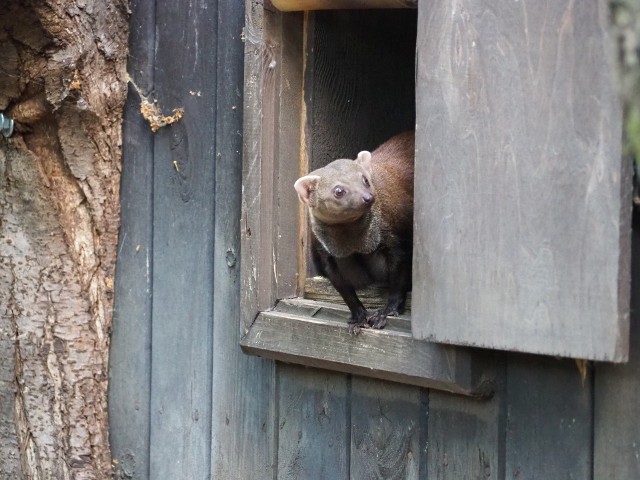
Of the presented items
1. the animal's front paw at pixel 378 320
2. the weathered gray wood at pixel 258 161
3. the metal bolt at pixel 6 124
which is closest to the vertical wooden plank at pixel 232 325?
the weathered gray wood at pixel 258 161

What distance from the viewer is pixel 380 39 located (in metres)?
3.84

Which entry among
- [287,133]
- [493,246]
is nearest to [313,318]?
[287,133]

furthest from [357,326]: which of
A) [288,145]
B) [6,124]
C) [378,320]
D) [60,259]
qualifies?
[6,124]

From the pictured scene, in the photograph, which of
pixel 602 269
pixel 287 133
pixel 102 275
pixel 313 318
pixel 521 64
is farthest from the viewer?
Answer: pixel 102 275

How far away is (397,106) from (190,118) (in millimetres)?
1114

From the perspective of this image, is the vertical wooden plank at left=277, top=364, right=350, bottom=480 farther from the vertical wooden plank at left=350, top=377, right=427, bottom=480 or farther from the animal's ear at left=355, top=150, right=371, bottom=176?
the animal's ear at left=355, top=150, right=371, bottom=176

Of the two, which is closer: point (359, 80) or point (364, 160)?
point (364, 160)

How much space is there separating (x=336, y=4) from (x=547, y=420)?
4.65ft

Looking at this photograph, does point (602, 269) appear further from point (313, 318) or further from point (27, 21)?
point (27, 21)

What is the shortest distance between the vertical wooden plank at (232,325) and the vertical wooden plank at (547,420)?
39.4 inches

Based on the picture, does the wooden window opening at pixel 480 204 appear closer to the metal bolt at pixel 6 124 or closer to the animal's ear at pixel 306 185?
the animal's ear at pixel 306 185

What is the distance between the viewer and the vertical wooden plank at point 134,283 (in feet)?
11.6

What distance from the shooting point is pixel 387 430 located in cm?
288

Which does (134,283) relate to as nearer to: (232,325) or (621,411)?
(232,325)
